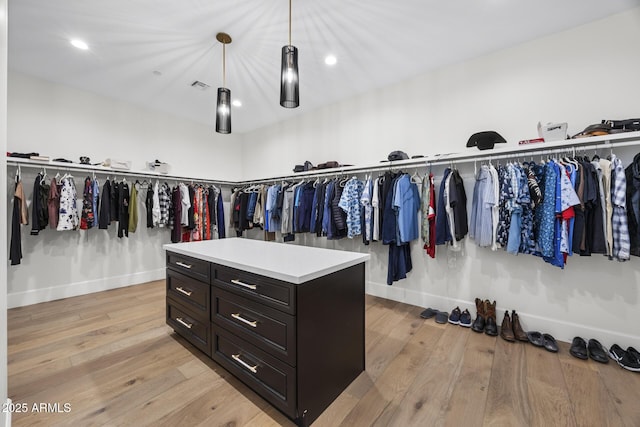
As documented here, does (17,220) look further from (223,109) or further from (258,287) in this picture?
(258,287)

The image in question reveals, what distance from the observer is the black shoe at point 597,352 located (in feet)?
6.28

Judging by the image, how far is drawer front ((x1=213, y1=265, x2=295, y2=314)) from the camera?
51.8 inches

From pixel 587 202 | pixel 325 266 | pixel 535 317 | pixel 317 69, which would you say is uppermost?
pixel 317 69

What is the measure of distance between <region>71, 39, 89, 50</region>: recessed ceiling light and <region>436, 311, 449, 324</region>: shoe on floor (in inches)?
181

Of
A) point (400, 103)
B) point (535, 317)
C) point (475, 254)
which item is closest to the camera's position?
point (535, 317)

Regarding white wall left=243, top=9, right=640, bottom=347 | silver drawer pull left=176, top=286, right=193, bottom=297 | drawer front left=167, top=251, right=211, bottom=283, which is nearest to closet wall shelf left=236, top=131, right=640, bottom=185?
white wall left=243, top=9, right=640, bottom=347

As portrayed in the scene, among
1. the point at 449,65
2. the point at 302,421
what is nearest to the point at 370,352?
the point at 302,421

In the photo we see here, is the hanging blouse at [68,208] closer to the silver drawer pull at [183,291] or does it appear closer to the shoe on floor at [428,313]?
the silver drawer pull at [183,291]

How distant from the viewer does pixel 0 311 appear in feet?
3.70

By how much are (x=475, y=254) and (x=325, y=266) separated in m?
2.08

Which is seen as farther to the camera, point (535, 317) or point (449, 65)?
point (449, 65)

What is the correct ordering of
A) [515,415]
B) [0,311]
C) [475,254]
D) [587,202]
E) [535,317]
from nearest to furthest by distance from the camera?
[0,311], [515,415], [587,202], [535,317], [475,254]

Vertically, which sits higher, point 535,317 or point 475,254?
point 475,254

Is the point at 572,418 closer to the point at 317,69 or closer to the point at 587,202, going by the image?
the point at 587,202
